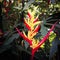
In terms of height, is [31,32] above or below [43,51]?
above

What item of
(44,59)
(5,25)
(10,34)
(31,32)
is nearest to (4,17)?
(5,25)

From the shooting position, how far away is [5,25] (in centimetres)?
130

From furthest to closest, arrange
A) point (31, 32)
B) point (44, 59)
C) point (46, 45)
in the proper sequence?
point (46, 45)
point (44, 59)
point (31, 32)

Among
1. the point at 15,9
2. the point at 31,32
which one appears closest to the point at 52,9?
the point at 15,9

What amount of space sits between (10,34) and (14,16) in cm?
38

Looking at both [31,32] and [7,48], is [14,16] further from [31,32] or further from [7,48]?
[31,32]

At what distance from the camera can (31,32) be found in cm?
76

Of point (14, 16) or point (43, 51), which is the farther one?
point (14, 16)

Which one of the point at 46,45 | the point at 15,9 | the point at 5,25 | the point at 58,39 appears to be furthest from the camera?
the point at 15,9

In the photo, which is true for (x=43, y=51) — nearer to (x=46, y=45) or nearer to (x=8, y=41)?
(x=46, y=45)

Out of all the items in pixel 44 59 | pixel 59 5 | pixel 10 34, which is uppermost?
pixel 59 5

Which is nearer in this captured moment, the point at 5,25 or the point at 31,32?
the point at 31,32

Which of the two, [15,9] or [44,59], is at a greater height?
[15,9]

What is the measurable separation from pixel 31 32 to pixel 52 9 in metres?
0.60
